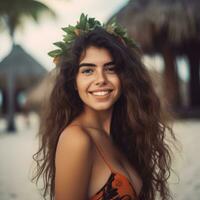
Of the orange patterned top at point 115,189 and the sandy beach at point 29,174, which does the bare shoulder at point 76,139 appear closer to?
the orange patterned top at point 115,189

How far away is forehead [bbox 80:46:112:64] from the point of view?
5.97 ft

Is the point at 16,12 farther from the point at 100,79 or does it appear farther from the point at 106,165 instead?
the point at 106,165

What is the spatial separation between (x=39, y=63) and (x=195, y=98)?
27.4 feet

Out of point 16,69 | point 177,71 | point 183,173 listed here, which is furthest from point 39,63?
point 183,173

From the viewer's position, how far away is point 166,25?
12414 mm

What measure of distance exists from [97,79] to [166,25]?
11.0 metres

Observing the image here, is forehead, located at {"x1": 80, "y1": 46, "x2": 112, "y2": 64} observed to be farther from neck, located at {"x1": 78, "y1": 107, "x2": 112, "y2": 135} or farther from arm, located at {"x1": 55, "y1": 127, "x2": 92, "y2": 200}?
arm, located at {"x1": 55, "y1": 127, "x2": 92, "y2": 200}

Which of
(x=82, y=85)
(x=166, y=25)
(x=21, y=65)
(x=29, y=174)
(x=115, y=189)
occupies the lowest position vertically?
(x=29, y=174)

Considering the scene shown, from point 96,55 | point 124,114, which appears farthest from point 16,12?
point 96,55

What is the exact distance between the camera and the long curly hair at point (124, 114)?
6.23ft

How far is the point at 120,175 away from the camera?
168cm

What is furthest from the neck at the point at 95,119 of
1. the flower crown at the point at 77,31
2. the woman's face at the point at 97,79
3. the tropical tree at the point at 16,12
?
the tropical tree at the point at 16,12

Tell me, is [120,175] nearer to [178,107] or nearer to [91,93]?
[91,93]

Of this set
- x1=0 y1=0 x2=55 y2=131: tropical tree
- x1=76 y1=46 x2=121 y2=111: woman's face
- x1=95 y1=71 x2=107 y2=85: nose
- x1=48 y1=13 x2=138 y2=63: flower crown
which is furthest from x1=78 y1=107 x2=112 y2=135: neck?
x1=0 y1=0 x2=55 y2=131: tropical tree
